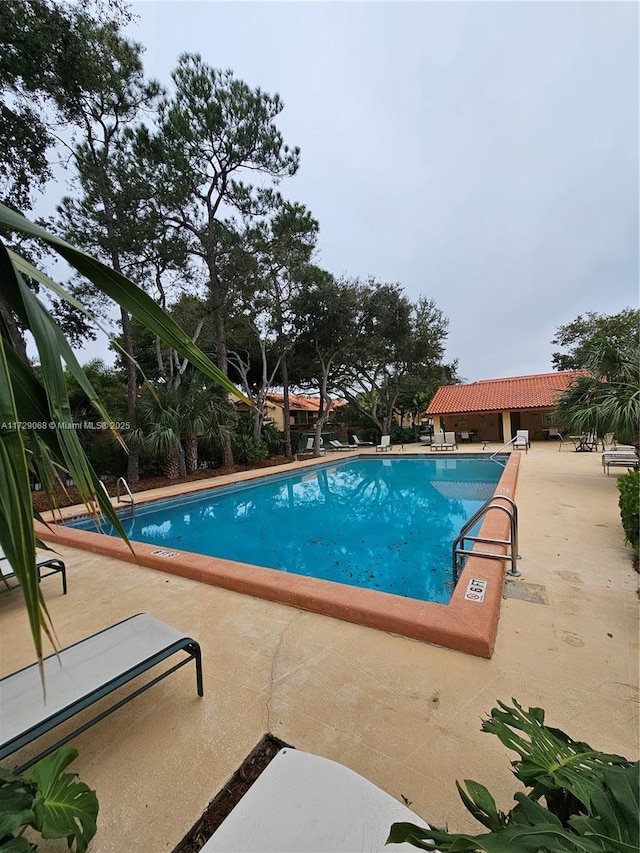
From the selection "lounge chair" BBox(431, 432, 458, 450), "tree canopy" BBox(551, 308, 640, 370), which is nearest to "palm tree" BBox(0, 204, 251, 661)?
"tree canopy" BBox(551, 308, 640, 370)

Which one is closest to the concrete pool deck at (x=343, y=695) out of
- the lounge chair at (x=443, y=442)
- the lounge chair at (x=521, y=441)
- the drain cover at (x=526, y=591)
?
the drain cover at (x=526, y=591)

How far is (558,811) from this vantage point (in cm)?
112

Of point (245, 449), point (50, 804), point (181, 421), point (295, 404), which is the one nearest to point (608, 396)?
point (50, 804)

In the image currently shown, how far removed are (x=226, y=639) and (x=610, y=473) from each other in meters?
11.0

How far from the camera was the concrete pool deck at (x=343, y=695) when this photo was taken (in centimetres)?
178

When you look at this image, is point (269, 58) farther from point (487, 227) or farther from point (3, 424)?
point (3, 424)

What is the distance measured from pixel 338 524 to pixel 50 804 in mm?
6861

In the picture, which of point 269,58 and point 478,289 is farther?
point 478,289

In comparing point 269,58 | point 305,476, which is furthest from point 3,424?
point 305,476

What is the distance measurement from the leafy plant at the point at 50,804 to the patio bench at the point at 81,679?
16 centimetres

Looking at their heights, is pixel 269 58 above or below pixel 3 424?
above

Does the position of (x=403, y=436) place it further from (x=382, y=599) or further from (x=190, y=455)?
(x=382, y=599)

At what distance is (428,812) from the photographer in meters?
1.63

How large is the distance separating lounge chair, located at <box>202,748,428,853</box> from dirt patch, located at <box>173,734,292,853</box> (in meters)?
0.49
